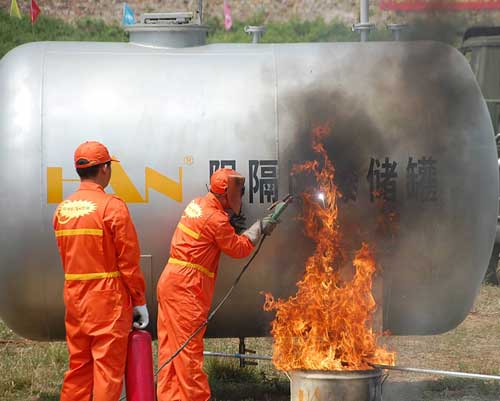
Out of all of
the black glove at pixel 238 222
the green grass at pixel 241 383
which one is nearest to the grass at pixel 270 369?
the green grass at pixel 241 383

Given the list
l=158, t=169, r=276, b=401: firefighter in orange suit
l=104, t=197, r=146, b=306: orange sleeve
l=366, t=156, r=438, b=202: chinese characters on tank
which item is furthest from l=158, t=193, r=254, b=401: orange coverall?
l=366, t=156, r=438, b=202: chinese characters on tank

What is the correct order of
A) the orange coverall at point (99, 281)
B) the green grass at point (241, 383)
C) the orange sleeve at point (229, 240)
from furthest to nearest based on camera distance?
the green grass at point (241, 383), the orange sleeve at point (229, 240), the orange coverall at point (99, 281)

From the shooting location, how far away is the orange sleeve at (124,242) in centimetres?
611

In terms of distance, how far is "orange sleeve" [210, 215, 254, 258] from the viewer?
662 centimetres

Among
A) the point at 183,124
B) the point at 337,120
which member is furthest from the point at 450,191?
the point at 183,124

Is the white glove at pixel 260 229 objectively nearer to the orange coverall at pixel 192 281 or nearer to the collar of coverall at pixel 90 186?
the orange coverall at pixel 192 281

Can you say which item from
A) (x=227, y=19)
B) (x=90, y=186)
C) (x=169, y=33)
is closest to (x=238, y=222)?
(x=90, y=186)

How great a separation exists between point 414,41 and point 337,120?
109cm

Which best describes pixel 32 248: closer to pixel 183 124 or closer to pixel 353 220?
pixel 183 124

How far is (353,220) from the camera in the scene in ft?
22.7

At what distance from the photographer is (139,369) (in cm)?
623

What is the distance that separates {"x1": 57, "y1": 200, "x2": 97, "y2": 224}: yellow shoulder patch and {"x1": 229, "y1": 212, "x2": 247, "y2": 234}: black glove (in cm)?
120

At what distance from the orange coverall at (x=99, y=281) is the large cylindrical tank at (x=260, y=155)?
74 cm

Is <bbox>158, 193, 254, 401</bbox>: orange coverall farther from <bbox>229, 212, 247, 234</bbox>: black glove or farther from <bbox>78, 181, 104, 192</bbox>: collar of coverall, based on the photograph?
<bbox>78, 181, 104, 192</bbox>: collar of coverall
